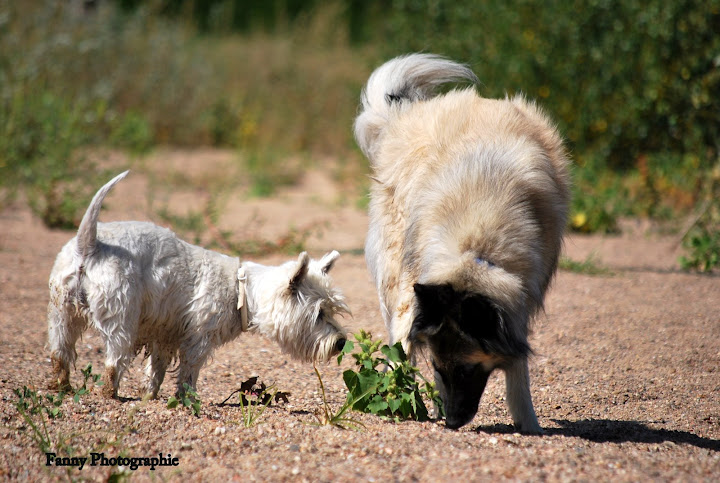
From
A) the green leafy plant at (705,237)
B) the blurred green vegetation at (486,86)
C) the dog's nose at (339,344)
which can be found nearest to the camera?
the dog's nose at (339,344)

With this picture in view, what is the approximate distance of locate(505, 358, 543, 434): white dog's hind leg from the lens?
3979 mm

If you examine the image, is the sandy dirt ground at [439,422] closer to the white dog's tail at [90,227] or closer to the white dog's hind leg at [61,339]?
the white dog's hind leg at [61,339]

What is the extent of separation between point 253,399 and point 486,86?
7.00 metres

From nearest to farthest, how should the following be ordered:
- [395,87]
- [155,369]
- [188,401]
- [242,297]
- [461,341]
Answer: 1. [461,341]
2. [188,401]
3. [242,297]
4. [155,369]
5. [395,87]

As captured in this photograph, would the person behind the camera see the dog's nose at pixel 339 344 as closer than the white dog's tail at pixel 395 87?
Yes

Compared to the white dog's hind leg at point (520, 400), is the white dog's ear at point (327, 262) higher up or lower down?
higher up

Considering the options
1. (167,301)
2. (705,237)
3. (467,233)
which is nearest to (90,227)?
(167,301)

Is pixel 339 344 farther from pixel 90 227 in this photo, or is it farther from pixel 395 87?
pixel 395 87

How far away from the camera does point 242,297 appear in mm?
4277

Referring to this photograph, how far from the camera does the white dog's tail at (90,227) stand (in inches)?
149

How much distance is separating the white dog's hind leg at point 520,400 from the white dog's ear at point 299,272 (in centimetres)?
127

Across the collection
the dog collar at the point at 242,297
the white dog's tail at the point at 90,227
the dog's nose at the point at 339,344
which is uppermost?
the white dog's tail at the point at 90,227

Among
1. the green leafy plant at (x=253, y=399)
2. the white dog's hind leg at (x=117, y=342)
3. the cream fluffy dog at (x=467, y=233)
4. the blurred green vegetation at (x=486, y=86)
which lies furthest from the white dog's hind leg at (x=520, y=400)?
the blurred green vegetation at (x=486, y=86)

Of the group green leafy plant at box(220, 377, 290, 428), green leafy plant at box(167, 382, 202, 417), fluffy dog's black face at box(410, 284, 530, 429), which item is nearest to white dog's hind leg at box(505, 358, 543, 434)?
fluffy dog's black face at box(410, 284, 530, 429)
